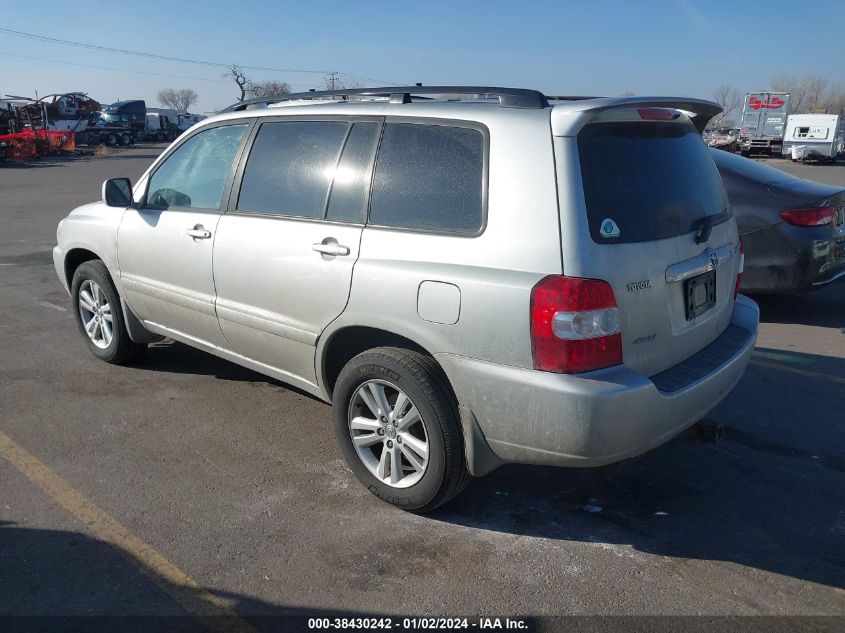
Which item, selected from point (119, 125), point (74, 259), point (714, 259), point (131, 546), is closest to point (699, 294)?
point (714, 259)

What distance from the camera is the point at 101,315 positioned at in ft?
18.3

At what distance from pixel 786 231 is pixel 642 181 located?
406 cm

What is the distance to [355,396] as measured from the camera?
3701 mm

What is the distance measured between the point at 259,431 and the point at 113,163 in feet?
103

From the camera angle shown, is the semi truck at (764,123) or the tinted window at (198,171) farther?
the semi truck at (764,123)

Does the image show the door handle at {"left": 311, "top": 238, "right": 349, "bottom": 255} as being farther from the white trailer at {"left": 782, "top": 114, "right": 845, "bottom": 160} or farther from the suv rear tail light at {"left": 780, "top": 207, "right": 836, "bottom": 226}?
the white trailer at {"left": 782, "top": 114, "right": 845, "bottom": 160}

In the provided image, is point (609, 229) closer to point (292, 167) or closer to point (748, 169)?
point (292, 167)

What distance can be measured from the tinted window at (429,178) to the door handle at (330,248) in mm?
202

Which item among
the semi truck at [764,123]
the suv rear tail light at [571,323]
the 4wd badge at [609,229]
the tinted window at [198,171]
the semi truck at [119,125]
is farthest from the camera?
the semi truck at [119,125]

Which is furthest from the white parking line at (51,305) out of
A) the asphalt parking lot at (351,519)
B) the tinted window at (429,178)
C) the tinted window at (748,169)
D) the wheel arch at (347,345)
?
the tinted window at (748,169)

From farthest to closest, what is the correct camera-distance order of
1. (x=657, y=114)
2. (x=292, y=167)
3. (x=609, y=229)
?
(x=292, y=167) < (x=657, y=114) < (x=609, y=229)

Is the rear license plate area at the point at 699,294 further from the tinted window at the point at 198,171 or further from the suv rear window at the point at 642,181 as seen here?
the tinted window at the point at 198,171

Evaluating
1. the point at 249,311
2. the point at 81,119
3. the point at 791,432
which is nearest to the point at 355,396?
the point at 249,311

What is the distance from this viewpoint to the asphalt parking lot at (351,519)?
2.98 meters
